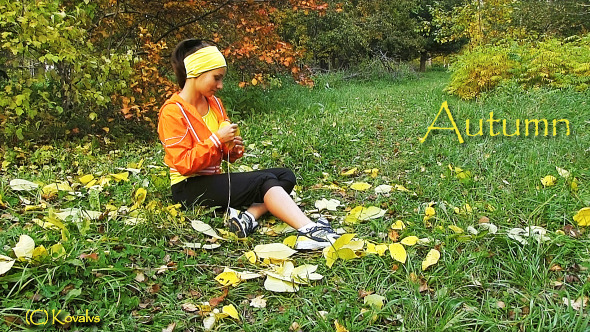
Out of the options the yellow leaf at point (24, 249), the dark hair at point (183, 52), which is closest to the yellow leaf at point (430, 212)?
the dark hair at point (183, 52)

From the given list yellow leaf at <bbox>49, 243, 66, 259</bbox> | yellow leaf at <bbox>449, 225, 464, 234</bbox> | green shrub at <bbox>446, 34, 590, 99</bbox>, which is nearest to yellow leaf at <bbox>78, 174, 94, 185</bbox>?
yellow leaf at <bbox>49, 243, 66, 259</bbox>

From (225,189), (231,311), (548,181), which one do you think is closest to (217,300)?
(231,311)

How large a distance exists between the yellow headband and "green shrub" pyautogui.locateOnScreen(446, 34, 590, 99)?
4.71 meters

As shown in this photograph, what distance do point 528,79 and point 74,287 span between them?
584cm

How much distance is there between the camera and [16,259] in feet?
5.08

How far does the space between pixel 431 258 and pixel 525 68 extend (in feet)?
16.9

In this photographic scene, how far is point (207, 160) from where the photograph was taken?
2.26 m

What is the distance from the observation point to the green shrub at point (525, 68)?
553cm

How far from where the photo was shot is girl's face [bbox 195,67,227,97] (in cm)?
234

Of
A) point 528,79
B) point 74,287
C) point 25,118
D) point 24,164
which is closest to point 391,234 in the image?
point 74,287

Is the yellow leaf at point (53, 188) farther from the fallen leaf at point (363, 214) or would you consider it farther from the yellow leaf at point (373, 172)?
the yellow leaf at point (373, 172)

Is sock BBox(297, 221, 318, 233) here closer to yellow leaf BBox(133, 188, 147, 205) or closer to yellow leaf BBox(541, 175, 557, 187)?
yellow leaf BBox(133, 188, 147, 205)

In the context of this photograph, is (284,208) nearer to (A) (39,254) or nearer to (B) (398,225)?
(B) (398,225)

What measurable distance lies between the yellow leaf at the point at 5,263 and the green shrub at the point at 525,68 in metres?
5.78
